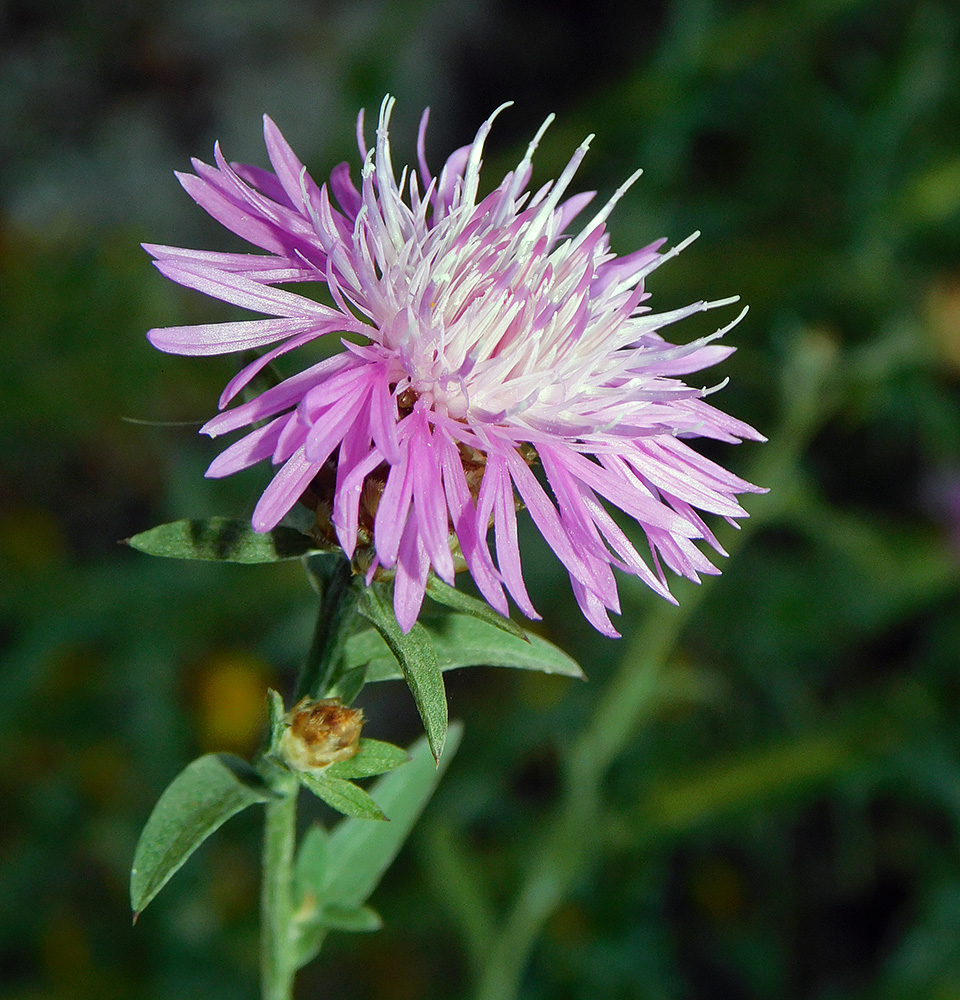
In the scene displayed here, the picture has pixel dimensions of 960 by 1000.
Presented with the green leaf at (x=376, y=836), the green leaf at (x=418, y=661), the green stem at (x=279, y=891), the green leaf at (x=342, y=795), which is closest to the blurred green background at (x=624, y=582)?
the green leaf at (x=376, y=836)

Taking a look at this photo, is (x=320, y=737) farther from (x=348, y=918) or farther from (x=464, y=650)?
(x=348, y=918)

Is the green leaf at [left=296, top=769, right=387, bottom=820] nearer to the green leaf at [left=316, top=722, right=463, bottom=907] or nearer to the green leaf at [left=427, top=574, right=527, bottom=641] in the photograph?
the green leaf at [left=427, top=574, right=527, bottom=641]

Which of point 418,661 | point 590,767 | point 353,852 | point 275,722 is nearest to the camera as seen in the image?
point 418,661

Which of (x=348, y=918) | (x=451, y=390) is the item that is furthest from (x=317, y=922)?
(x=451, y=390)

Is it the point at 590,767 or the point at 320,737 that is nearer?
→ the point at 320,737

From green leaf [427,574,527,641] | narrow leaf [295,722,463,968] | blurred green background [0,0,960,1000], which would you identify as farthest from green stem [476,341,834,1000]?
green leaf [427,574,527,641]
